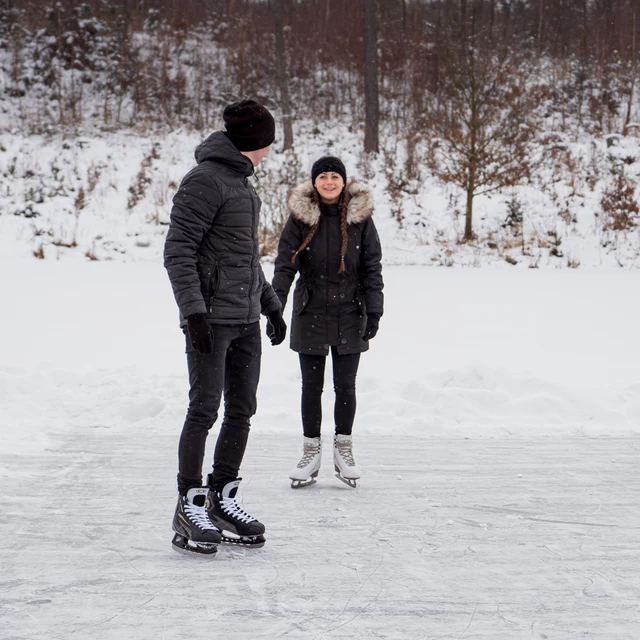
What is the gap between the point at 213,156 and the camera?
337 centimetres

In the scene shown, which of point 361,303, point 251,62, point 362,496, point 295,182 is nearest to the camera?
point 362,496

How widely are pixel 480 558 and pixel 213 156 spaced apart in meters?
2.03

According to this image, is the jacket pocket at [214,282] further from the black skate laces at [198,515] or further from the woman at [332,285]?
the woman at [332,285]

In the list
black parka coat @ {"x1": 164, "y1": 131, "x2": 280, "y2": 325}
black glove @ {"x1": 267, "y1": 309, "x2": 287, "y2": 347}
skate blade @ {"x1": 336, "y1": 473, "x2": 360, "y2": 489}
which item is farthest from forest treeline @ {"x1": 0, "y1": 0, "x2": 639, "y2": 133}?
black parka coat @ {"x1": 164, "y1": 131, "x2": 280, "y2": 325}

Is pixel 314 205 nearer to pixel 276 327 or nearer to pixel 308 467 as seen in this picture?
pixel 276 327

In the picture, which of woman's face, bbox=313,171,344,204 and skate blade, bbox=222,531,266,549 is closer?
skate blade, bbox=222,531,266,549

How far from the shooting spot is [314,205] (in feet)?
14.1

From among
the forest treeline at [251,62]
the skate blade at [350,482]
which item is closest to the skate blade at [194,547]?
the skate blade at [350,482]

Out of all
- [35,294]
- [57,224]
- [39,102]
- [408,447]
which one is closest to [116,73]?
[39,102]

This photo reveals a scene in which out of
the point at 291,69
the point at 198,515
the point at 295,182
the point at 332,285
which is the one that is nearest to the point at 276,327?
the point at 332,285

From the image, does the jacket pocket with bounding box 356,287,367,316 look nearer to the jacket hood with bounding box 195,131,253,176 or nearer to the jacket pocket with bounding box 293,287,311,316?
the jacket pocket with bounding box 293,287,311,316

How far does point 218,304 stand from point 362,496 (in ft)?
4.70

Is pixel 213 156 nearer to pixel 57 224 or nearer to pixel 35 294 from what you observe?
pixel 35 294

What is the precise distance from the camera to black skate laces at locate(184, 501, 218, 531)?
10.7 ft
